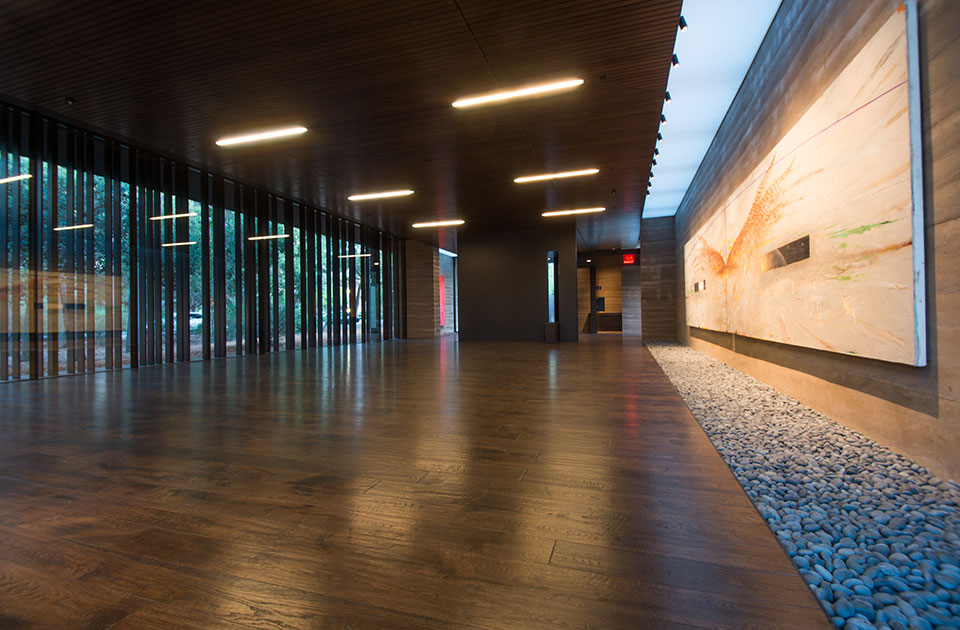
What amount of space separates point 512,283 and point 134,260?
1021 cm

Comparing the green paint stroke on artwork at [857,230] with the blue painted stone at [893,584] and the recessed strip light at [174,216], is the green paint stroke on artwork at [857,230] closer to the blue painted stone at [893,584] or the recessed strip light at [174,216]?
the blue painted stone at [893,584]

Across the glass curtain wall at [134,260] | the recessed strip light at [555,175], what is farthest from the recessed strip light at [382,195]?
the recessed strip light at [555,175]

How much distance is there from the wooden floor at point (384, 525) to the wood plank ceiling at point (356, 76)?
3.81 metres

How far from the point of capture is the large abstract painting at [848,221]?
8.97 feet

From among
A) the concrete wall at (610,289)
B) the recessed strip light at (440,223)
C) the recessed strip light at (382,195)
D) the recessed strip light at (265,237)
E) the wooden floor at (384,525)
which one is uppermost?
the recessed strip light at (382,195)

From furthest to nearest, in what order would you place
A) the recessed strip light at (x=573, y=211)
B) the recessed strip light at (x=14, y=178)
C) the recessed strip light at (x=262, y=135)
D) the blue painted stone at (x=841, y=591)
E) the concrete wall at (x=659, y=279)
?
the concrete wall at (x=659, y=279), the recessed strip light at (x=573, y=211), the recessed strip light at (x=262, y=135), the recessed strip light at (x=14, y=178), the blue painted stone at (x=841, y=591)

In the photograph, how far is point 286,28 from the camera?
461cm

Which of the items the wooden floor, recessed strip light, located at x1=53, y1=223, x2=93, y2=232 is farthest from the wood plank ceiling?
the wooden floor

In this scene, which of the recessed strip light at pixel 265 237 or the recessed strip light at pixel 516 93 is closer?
the recessed strip light at pixel 516 93

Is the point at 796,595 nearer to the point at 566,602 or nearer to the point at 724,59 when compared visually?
the point at 566,602

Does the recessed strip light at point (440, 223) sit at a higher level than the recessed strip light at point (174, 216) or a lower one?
higher

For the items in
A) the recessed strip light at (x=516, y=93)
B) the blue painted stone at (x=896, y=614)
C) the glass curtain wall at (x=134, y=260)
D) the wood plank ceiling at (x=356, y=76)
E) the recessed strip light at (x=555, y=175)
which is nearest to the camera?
the blue painted stone at (x=896, y=614)

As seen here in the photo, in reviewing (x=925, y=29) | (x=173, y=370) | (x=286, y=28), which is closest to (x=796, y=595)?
(x=925, y=29)

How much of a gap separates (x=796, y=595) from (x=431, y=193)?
10153 millimetres
